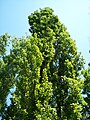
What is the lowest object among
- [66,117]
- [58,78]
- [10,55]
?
[66,117]

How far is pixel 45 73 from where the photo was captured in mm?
22281

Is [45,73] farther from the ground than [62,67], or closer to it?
closer to it

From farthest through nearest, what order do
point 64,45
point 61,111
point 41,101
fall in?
point 64,45 < point 61,111 < point 41,101

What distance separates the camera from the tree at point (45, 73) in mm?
21172

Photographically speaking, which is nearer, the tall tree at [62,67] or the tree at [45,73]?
the tree at [45,73]

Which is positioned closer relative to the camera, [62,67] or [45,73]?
[45,73]

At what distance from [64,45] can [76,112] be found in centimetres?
585

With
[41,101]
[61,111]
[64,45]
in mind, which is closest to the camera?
[41,101]

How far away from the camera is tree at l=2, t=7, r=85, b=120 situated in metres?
21.2

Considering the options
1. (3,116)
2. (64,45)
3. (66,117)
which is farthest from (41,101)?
(64,45)

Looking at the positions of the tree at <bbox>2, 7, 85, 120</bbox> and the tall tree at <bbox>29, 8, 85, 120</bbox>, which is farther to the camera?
the tall tree at <bbox>29, 8, 85, 120</bbox>

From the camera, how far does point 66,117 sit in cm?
2200

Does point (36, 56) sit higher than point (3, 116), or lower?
higher

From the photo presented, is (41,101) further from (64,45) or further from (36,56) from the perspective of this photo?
(64,45)
